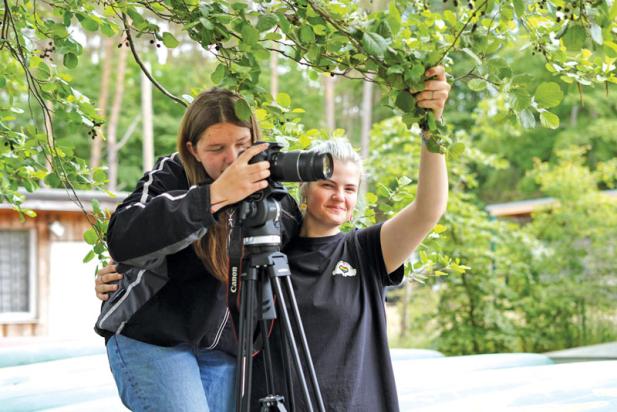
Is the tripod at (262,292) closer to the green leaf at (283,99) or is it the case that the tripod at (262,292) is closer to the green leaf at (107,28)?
the green leaf at (283,99)

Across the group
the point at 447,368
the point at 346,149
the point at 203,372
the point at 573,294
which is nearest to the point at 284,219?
the point at 346,149

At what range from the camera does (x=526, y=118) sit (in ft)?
6.57

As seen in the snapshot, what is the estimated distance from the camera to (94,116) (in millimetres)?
3514

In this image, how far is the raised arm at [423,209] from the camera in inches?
79.0

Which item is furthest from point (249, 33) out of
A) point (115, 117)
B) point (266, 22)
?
point (115, 117)

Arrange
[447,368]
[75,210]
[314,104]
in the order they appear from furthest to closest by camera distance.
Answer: [314,104]
[75,210]
[447,368]

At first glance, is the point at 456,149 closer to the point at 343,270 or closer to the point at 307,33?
the point at 307,33

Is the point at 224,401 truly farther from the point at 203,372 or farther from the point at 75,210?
the point at 75,210

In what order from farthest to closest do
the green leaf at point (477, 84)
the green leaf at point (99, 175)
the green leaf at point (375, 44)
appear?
1. the green leaf at point (99, 175)
2. the green leaf at point (477, 84)
3. the green leaf at point (375, 44)

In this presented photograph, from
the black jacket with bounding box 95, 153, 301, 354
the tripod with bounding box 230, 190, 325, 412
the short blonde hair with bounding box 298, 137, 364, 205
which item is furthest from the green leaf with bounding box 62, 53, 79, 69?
the tripod with bounding box 230, 190, 325, 412

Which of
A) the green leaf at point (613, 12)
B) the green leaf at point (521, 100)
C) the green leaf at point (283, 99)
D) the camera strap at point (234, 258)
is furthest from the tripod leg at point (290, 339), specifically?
the green leaf at point (283, 99)

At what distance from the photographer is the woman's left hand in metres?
1.97

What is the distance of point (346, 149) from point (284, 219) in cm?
26

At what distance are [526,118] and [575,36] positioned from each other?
0.84 ft
